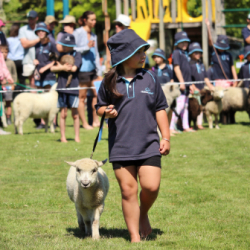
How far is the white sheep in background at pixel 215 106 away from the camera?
44.0 ft

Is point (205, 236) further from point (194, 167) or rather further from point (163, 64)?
point (163, 64)

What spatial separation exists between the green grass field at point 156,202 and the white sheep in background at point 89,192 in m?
0.19

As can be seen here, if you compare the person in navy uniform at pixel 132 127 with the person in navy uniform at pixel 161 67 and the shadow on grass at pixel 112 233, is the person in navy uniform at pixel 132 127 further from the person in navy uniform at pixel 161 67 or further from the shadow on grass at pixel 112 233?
the person in navy uniform at pixel 161 67

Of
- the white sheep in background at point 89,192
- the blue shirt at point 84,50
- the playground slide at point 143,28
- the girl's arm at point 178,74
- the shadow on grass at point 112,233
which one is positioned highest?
the playground slide at point 143,28

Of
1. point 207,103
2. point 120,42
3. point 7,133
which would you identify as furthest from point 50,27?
point 120,42

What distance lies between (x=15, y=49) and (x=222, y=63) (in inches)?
253

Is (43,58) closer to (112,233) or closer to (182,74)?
(182,74)

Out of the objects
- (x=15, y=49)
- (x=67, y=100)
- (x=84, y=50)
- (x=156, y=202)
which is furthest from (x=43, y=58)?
(x=156, y=202)

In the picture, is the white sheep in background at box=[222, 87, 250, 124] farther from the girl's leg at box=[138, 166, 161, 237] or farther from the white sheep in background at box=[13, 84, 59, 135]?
the girl's leg at box=[138, 166, 161, 237]

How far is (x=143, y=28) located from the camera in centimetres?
1728

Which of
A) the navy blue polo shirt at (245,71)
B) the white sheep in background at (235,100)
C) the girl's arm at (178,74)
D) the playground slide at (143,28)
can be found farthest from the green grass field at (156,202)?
the playground slide at (143,28)

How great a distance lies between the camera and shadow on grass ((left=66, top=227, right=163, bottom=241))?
4.76 meters

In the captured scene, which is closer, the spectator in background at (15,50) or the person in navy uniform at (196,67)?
the person in navy uniform at (196,67)

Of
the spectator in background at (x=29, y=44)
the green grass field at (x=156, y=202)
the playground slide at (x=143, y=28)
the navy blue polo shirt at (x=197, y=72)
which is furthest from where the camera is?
the playground slide at (x=143, y=28)
